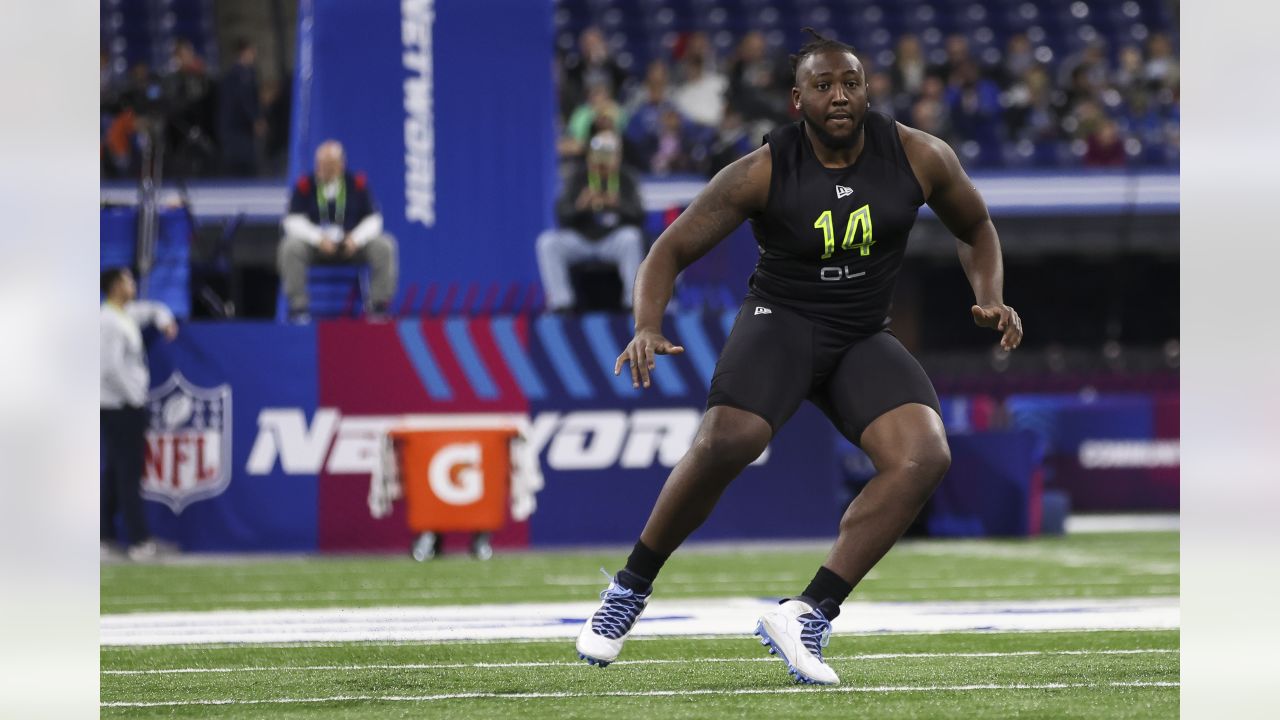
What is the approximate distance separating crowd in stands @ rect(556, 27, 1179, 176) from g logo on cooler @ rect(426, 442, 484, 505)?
753cm

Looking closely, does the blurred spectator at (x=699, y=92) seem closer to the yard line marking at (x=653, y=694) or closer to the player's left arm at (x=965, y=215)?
the player's left arm at (x=965, y=215)

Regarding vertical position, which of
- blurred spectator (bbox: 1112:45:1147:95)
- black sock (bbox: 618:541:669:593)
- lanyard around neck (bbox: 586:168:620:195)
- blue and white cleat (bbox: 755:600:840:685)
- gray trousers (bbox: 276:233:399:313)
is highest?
blurred spectator (bbox: 1112:45:1147:95)

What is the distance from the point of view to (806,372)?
4984 millimetres

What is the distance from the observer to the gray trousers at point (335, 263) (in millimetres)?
12516

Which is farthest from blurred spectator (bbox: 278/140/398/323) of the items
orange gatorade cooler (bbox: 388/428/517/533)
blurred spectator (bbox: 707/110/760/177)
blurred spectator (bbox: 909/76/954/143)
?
blurred spectator (bbox: 909/76/954/143)

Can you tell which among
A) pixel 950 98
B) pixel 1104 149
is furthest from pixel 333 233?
pixel 1104 149

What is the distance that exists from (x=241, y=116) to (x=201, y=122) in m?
0.58

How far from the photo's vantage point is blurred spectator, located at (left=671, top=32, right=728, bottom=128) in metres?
20.1

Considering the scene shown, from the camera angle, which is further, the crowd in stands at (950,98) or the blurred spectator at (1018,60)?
the blurred spectator at (1018,60)

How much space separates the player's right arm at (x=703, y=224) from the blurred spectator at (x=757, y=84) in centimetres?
1261

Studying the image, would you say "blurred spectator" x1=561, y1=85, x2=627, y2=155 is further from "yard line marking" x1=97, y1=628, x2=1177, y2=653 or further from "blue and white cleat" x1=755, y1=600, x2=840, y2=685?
"blue and white cleat" x1=755, y1=600, x2=840, y2=685

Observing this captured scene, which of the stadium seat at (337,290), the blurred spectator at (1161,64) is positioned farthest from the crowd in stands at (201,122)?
the blurred spectator at (1161,64)
